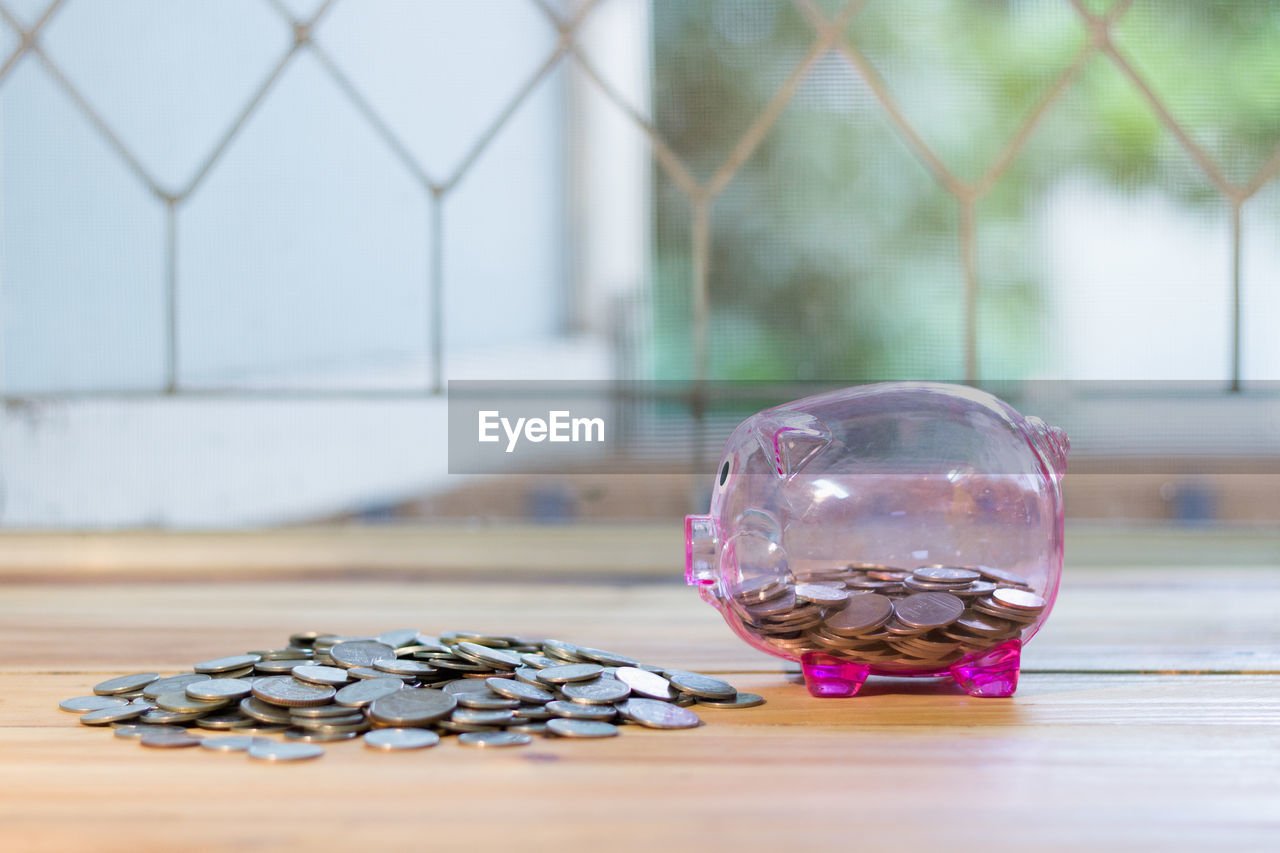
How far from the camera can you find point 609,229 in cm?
144

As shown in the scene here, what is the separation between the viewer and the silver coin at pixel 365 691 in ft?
2.06

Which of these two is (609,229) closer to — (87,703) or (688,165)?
(688,165)

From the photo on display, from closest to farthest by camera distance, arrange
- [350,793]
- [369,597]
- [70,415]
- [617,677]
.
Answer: [350,793] < [617,677] < [369,597] < [70,415]

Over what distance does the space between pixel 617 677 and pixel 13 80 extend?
3.98ft

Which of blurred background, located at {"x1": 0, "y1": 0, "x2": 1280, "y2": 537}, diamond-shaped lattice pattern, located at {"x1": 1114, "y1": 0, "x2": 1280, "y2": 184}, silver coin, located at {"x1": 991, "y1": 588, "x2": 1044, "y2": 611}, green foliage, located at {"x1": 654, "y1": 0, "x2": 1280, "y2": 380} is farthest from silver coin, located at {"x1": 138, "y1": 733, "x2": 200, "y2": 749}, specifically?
diamond-shaped lattice pattern, located at {"x1": 1114, "y1": 0, "x2": 1280, "y2": 184}

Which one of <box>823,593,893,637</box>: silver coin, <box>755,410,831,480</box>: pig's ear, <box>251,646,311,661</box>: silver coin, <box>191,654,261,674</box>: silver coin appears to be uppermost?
<box>755,410,831,480</box>: pig's ear

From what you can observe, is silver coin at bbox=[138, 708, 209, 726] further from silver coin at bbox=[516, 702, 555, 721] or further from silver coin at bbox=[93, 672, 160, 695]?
silver coin at bbox=[516, 702, 555, 721]

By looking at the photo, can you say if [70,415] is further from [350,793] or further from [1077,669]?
[1077,669]

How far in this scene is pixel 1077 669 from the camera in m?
0.76

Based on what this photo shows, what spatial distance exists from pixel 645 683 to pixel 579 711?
0.20 ft

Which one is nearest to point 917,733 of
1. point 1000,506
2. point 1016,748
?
point 1016,748

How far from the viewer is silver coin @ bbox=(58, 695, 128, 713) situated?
66 centimetres

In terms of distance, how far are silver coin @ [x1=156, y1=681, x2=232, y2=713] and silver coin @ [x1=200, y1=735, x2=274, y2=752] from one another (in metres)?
0.04

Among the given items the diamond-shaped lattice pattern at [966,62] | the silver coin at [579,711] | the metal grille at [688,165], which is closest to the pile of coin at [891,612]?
the silver coin at [579,711]
